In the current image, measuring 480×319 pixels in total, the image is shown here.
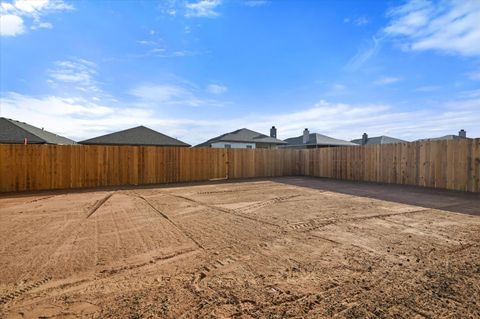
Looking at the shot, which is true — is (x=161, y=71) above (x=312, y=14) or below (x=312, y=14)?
below

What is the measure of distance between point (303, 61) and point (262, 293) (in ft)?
38.5

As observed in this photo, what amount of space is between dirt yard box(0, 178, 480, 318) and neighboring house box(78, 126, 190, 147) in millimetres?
13861

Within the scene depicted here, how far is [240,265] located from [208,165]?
10554 millimetres

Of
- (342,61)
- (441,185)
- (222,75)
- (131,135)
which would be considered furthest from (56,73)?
(441,185)

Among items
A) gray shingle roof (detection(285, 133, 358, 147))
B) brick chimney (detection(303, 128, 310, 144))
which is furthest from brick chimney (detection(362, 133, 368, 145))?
brick chimney (detection(303, 128, 310, 144))

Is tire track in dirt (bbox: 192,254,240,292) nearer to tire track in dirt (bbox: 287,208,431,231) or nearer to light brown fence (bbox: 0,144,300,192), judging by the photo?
tire track in dirt (bbox: 287,208,431,231)

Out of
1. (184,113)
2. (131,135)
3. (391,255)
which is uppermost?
(184,113)

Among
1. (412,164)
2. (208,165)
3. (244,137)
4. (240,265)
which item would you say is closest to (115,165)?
(208,165)

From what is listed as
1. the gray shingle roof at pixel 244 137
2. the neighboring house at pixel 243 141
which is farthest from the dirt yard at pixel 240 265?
the gray shingle roof at pixel 244 137

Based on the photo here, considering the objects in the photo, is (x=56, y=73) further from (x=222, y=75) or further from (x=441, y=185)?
(x=441, y=185)

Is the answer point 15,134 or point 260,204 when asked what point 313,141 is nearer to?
point 260,204

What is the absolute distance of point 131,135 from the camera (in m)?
20.0

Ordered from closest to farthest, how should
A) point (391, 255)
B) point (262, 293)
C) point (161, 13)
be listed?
point (262, 293)
point (391, 255)
point (161, 13)

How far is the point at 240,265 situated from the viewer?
2840 millimetres
